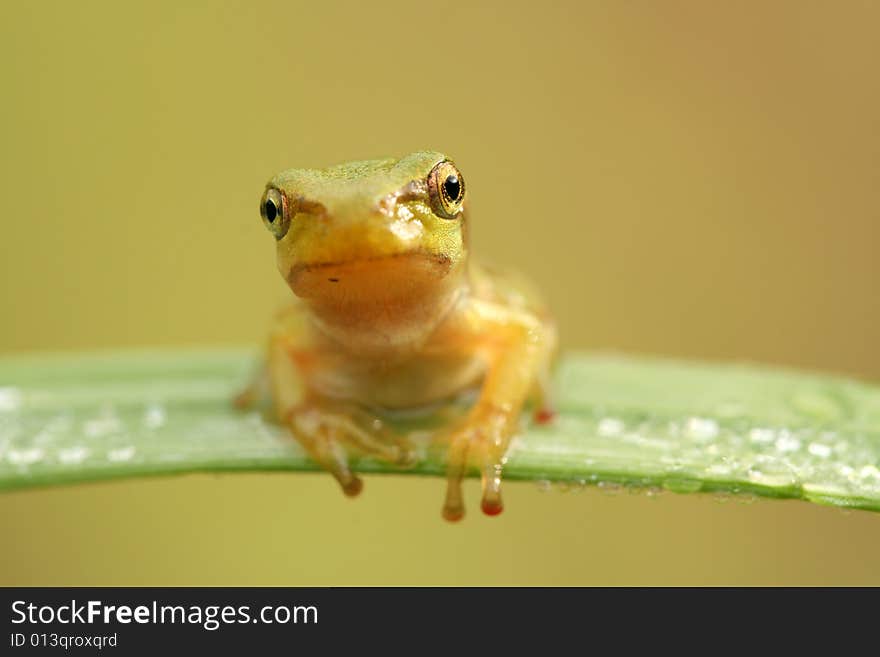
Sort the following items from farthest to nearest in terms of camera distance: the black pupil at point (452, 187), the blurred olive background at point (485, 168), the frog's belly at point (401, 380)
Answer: the blurred olive background at point (485, 168) < the frog's belly at point (401, 380) < the black pupil at point (452, 187)

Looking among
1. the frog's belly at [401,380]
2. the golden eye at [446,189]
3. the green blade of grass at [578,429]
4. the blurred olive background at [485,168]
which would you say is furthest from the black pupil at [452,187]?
the blurred olive background at [485,168]

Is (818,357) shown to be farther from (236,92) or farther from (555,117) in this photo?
(236,92)

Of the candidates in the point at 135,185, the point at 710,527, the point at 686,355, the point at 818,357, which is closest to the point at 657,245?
the point at 686,355

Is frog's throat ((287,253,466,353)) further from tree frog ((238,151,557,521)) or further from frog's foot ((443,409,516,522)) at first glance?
frog's foot ((443,409,516,522))

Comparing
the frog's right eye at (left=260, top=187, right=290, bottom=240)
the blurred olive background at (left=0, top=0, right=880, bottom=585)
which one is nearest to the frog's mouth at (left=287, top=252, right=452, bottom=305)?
the frog's right eye at (left=260, top=187, right=290, bottom=240)

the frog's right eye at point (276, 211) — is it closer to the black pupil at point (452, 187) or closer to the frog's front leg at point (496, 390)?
the black pupil at point (452, 187)

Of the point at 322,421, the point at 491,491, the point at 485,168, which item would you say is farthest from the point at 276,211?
the point at 485,168

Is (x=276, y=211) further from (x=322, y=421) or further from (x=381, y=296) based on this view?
(x=322, y=421)
